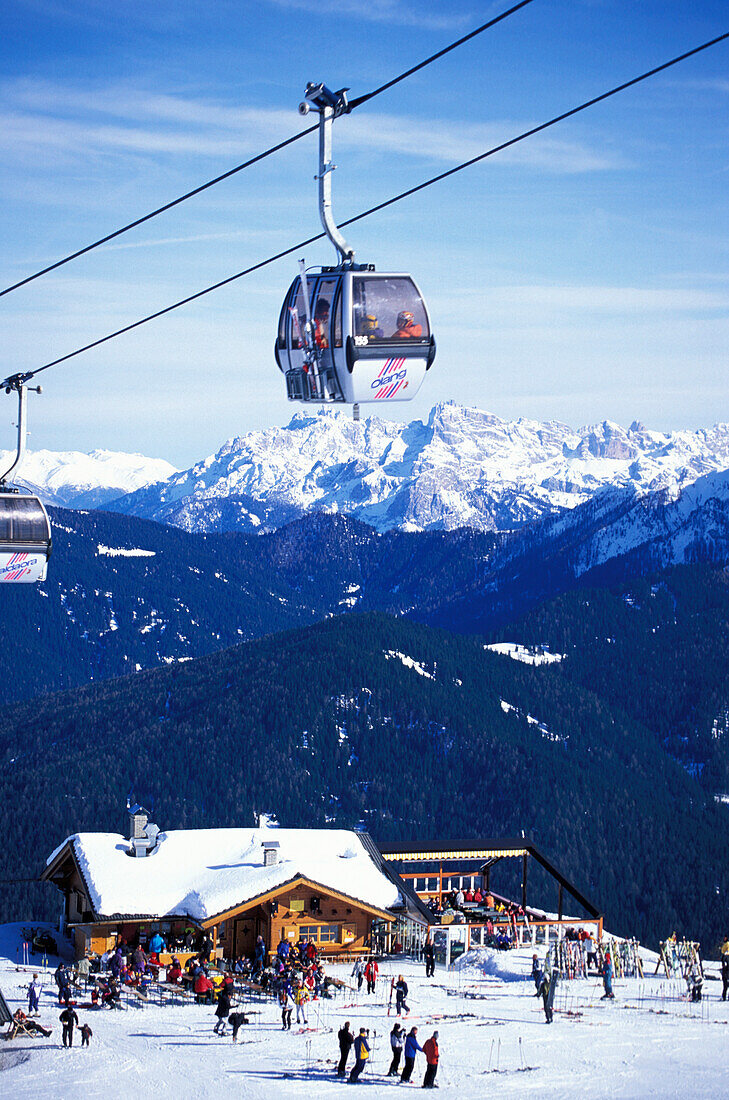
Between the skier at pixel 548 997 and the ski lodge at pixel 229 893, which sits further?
the ski lodge at pixel 229 893

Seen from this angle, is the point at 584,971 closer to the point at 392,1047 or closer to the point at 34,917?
the point at 392,1047

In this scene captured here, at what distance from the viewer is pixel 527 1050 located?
39.4 meters

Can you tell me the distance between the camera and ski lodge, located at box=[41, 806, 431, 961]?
56.8m

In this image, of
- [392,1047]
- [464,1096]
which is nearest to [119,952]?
[392,1047]

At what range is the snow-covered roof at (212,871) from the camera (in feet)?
187

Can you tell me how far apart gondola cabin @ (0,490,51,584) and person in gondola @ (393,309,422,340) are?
11489 millimetres

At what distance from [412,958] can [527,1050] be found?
19141 millimetres

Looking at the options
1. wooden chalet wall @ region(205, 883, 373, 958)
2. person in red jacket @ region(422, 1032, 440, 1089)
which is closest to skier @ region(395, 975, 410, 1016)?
person in red jacket @ region(422, 1032, 440, 1089)

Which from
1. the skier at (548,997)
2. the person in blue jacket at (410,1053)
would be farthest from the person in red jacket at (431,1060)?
the skier at (548,997)

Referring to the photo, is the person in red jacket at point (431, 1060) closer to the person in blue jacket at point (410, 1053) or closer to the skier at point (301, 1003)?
the person in blue jacket at point (410, 1053)

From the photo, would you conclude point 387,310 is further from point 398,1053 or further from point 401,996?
point 401,996

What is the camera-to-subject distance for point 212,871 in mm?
59719

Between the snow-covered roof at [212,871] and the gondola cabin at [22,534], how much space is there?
2796cm

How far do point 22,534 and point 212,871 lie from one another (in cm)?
3193
